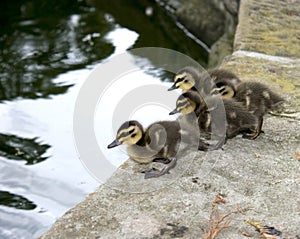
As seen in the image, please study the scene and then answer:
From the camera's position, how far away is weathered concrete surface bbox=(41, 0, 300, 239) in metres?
2.52

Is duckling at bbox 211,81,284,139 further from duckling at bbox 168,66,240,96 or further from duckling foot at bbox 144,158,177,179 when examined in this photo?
duckling foot at bbox 144,158,177,179

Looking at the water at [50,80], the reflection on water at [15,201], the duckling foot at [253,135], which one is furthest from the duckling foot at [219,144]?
the reflection on water at [15,201]

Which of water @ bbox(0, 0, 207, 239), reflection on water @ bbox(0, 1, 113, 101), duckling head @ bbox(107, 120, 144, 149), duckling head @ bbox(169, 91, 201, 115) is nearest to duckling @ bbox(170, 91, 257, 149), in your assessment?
duckling head @ bbox(169, 91, 201, 115)

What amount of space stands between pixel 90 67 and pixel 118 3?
76.7 inches

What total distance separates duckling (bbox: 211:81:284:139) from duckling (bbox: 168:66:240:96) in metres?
0.14

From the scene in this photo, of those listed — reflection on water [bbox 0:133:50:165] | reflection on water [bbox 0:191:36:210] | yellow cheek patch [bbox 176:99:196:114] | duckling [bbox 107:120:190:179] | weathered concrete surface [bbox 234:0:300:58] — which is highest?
yellow cheek patch [bbox 176:99:196:114]

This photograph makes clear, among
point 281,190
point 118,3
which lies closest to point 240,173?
point 281,190

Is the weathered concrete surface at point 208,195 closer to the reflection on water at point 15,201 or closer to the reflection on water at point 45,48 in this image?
the reflection on water at point 15,201

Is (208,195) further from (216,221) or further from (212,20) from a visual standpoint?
(212,20)

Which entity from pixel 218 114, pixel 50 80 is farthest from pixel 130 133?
pixel 50 80

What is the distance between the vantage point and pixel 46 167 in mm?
4324

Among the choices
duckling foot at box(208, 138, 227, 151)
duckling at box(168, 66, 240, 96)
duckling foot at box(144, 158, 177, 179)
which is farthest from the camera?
duckling at box(168, 66, 240, 96)

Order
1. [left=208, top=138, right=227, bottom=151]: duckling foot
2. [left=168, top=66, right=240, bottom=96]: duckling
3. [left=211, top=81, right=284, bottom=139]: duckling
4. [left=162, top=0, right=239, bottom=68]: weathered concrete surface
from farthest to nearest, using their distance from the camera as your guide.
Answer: [left=162, top=0, right=239, bottom=68]: weathered concrete surface < [left=168, top=66, right=240, bottom=96]: duckling < [left=211, top=81, right=284, bottom=139]: duckling < [left=208, top=138, right=227, bottom=151]: duckling foot

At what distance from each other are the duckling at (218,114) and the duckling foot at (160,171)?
31 centimetres
